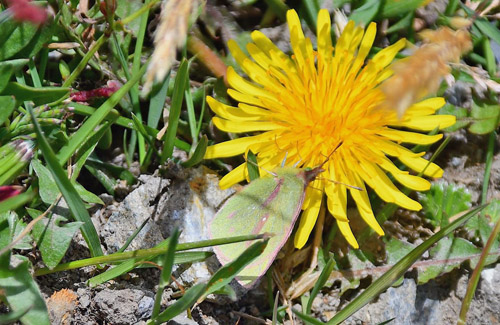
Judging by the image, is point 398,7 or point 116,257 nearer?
point 116,257

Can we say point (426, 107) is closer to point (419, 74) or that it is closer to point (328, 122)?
point (328, 122)

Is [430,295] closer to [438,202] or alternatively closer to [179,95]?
[438,202]

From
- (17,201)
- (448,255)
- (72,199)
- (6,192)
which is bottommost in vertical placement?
(448,255)

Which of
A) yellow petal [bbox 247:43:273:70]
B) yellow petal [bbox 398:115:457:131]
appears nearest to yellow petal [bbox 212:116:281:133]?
yellow petal [bbox 247:43:273:70]

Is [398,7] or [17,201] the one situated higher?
[398,7]

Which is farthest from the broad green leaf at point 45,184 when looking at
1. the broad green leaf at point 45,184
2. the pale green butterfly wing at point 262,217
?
the pale green butterfly wing at point 262,217

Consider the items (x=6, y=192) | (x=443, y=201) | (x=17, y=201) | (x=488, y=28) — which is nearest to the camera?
(x=17, y=201)

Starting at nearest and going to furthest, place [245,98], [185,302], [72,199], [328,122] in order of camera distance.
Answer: [185,302] < [72,199] < [328,122] < [245,98]

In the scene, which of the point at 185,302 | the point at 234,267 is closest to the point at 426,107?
the point at 234,267
